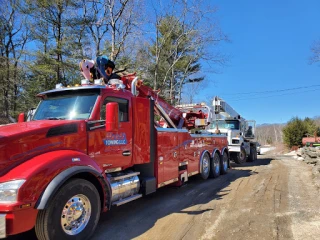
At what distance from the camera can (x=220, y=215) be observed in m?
5.40

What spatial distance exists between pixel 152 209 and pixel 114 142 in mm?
1823

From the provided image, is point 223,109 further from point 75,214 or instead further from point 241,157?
point 75,214

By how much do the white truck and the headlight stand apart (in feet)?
39.6

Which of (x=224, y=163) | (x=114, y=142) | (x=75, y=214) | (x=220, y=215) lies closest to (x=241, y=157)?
(x=224, y=163)

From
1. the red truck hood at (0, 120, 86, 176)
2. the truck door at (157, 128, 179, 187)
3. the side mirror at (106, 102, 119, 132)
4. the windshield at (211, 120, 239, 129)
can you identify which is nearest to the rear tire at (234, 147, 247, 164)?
the windshield at (211, 120, 239, 129)

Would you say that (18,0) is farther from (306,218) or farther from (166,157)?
(306,218)

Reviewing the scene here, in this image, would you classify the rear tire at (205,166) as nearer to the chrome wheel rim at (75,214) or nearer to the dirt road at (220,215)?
the dirt road at (220,215)

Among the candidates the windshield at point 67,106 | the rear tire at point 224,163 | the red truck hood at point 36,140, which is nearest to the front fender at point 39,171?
the red truck hood at point 36,140

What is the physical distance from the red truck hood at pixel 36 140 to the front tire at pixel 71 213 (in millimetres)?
626

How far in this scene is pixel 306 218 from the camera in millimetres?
5184

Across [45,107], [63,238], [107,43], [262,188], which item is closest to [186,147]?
[262,188]

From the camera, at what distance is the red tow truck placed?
11.2 ft

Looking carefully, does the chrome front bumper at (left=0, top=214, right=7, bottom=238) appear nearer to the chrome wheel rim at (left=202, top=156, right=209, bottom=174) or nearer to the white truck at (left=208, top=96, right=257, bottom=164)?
the chrome wheel rim at (left=202, top=156, right=209, bottom=174)

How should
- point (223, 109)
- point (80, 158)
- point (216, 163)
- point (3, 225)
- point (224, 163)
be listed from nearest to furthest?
point (3, 225), point (80, 158), point (216, 163), point (224, 163), point (223, 109)
